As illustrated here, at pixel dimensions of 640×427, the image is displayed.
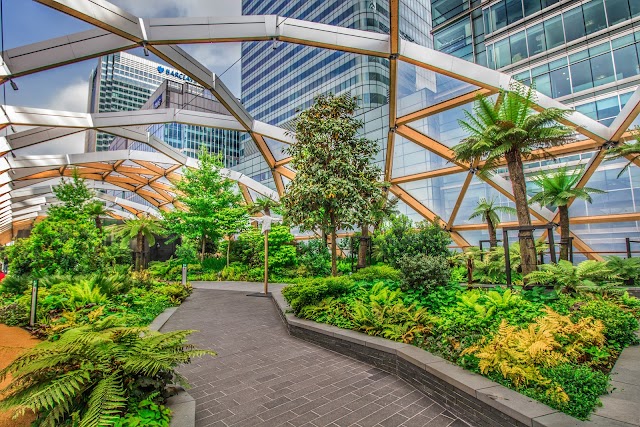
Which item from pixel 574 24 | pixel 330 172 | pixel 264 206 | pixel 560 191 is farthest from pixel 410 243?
pixel 574 24

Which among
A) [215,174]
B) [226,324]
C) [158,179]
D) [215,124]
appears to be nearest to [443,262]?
[226,324]

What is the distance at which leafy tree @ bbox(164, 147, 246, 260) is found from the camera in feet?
65.2

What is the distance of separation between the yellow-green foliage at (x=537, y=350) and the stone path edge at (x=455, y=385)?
19 cm

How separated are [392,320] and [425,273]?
160 centimetres

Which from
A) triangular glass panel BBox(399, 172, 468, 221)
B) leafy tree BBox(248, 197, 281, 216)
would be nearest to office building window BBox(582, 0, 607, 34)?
triangular glass panel BBox(399, 172, 468, 221)

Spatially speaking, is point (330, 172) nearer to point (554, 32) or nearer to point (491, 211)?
point (491, 211)

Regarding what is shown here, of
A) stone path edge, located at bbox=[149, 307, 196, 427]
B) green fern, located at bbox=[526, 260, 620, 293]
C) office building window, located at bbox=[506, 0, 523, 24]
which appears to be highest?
office building window, located at bbox=[506, 0, 523, 24]

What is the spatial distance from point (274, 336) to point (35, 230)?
28.7 ft

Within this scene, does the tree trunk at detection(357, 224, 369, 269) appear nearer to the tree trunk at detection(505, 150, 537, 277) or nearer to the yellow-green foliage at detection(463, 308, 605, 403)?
the tree trunk at detection(505, 150, 537, 277)

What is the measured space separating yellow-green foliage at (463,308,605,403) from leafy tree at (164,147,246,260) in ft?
58.0

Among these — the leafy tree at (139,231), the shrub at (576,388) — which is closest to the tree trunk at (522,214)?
the shrub at (576,388)

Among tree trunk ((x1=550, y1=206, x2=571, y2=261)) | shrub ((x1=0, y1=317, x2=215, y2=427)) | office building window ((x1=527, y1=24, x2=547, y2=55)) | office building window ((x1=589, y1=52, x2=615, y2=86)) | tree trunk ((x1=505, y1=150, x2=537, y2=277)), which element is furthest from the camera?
office building window ((x1=527, y1=24, x2=547, y2=55))

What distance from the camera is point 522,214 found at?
8305mm

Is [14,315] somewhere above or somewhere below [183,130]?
below
